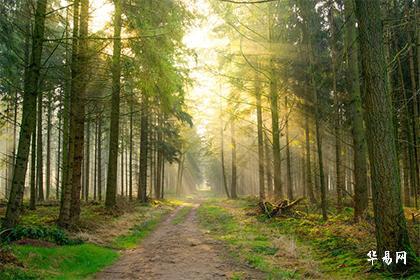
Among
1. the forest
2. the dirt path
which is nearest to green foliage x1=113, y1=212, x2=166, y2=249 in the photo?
the forest

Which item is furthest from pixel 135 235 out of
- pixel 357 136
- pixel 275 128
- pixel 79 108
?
pixel 275 128

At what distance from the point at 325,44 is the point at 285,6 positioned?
21.0ft

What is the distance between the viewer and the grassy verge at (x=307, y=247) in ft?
25.3

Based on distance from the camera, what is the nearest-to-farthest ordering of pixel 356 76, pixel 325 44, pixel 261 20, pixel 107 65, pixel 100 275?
pixel 100 275 < pixel 356 76 < pixel 107 65 < pixel 261 20 < pixel 325 44

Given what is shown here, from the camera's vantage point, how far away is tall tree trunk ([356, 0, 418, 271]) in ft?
22.9

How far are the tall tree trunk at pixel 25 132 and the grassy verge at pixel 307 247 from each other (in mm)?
5740

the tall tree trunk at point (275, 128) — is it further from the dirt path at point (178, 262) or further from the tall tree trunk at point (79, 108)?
the tall tree trunk at point (79, 108)

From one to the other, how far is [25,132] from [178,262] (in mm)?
4881

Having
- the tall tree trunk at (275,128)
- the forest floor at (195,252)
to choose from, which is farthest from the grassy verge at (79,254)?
the tall tree trunk at (275,128)

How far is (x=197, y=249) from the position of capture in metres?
10.7

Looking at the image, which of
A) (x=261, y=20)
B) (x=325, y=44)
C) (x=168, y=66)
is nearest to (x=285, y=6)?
(x=261, y=20)

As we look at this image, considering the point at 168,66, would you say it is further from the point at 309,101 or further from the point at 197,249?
the point at 309,101

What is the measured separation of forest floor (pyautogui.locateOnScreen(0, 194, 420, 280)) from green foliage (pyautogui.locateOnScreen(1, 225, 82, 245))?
0.08ft

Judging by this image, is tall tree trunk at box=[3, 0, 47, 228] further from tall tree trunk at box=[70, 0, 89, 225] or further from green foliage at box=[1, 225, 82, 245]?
tall tree trunk at box=[70, 0, 89, 225]
